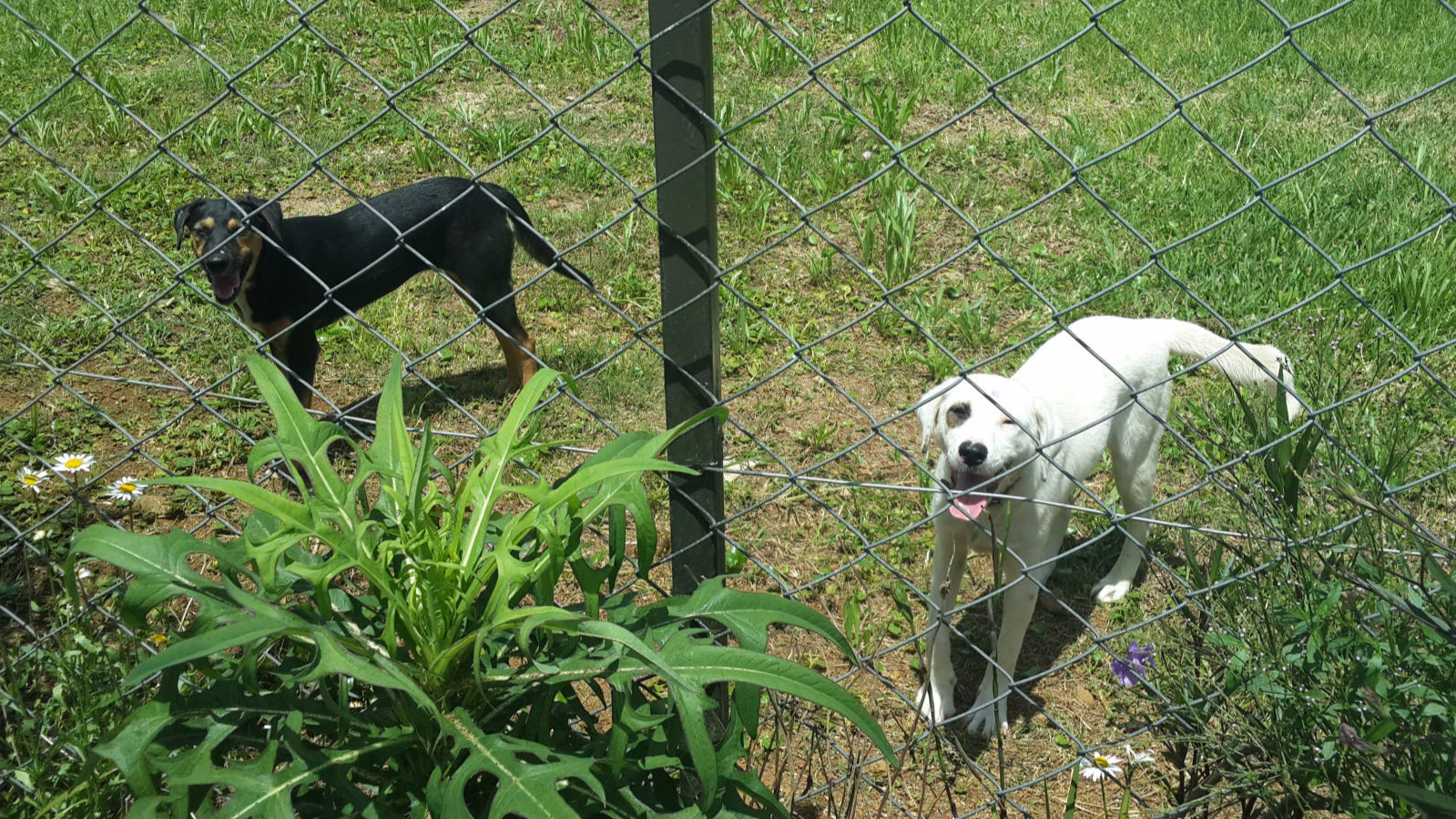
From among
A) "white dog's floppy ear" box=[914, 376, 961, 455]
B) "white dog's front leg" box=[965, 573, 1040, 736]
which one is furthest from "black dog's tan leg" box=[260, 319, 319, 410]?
"white dog's front leg" box=[965, 573, 1040, 736]

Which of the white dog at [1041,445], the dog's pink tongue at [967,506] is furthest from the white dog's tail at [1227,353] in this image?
the dog's pink tongue at [967,506]

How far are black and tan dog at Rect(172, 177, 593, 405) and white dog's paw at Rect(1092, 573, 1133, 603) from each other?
197 cm

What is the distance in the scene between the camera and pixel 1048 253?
4809 millimetres

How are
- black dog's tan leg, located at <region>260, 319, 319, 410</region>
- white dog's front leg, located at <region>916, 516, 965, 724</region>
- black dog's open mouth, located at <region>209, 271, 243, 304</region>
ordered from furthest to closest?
black dog's tan leg, located at <region>260, 319, 319, 410</region> < black dog's open mouth, located at <region>209, 271, 243, 304</region> < white dog's front leg, located at <region>916, 516, 965, 724</region>

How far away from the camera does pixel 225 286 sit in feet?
12.4

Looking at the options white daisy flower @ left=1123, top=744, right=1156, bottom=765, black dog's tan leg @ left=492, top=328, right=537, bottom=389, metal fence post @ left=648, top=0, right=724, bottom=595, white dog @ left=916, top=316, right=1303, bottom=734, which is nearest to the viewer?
metal fence post @ left=648, top=0, right=724, bottom=595

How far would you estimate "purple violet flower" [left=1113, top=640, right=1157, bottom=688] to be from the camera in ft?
6.51


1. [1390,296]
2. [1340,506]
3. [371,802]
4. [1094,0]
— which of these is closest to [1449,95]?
[1094,0]

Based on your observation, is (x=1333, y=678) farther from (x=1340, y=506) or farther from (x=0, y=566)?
(x=0, y=566)

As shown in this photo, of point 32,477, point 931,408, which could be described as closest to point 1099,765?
point 931,408

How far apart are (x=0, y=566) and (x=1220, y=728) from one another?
2.82 m

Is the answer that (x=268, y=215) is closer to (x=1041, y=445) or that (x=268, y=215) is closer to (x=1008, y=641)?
(x=1041, y=445)

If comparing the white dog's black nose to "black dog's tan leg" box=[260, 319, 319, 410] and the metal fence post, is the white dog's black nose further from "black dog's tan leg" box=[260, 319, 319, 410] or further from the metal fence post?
"black dog's tan leg" box=[260, 319, 319, 410]

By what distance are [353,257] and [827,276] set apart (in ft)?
6.03
